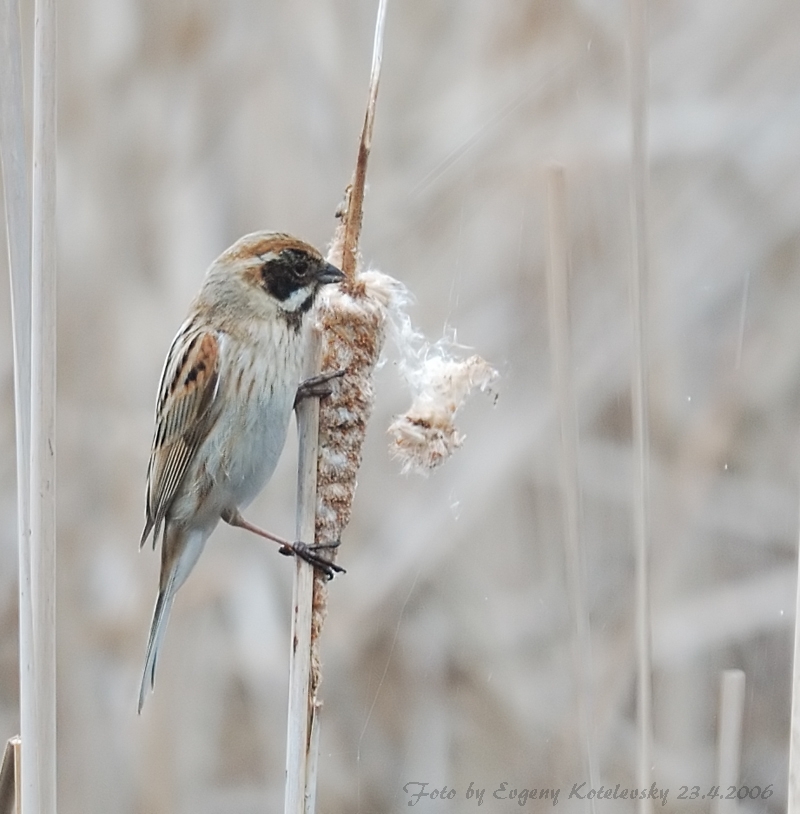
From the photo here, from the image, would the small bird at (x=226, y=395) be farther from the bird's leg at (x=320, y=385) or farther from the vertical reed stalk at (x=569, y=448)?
the vertical reed stalk at (x=569, y=448)

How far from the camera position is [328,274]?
1.58 metres

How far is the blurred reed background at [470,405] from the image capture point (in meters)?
2.12

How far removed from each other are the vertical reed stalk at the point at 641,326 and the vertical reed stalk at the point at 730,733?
234 millimetres

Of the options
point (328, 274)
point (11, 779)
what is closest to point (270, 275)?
point (328, 274)

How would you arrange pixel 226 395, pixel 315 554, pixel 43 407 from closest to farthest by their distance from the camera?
pixel 43 407, pixel 315 554, pixel 226 395

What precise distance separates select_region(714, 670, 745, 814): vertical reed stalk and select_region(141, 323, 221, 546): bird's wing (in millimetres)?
1002

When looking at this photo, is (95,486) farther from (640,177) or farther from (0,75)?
(640,177)

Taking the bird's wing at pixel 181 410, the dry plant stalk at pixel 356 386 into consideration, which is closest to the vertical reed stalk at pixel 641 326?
the dry plant stalk at pixel 356 386

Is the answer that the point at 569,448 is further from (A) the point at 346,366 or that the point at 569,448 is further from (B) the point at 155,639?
(B) the point at 155,639

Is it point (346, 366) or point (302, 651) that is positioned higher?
point (346, 366)

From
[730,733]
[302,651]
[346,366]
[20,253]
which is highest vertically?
[20,253]

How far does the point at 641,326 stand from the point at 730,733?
0.70 metres

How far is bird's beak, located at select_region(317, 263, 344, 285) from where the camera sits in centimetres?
154

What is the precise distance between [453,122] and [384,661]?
1238 millimetres
